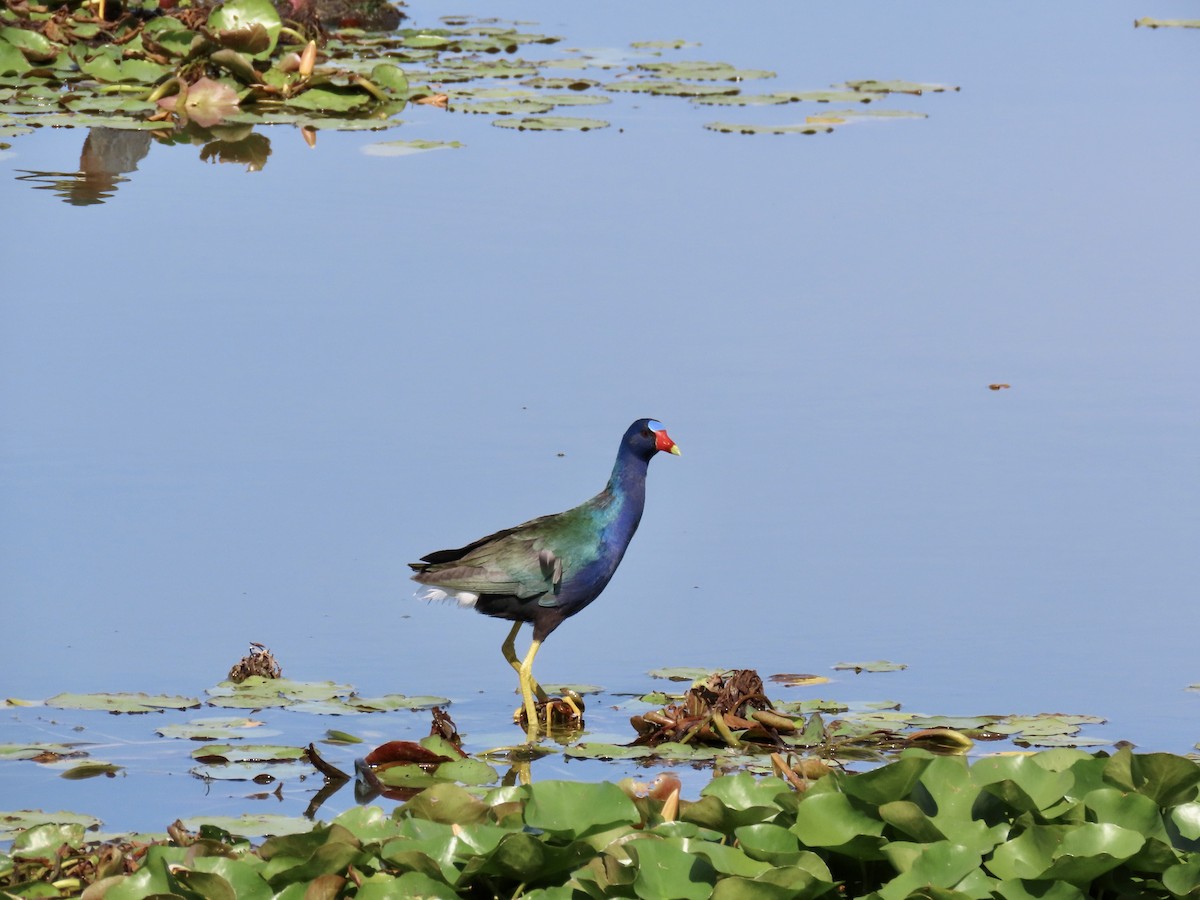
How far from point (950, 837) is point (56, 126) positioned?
1052 centimetres

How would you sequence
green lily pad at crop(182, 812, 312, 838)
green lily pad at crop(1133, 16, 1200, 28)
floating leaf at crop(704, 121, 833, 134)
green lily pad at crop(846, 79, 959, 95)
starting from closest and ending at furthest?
green lily pad at crop(182, 812, 312, 838) → floating leaf at crop(704, 121, 833, 134) → green lily pad at crop(846, 79, 959, 95) → green lily pad at crop(1133, 16, 1200, 28)

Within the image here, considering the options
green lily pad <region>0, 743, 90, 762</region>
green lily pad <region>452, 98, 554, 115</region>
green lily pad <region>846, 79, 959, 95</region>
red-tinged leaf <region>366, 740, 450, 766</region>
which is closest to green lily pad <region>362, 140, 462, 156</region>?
green lily pad <region>452, 98, 554, 115</region>

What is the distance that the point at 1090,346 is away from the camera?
9.49 metres

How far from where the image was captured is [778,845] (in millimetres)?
4039

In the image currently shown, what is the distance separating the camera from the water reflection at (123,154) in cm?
1185

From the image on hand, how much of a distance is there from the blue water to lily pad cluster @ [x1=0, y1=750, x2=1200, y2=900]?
1.02 meters

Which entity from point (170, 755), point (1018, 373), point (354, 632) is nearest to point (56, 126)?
point (1018, 373)

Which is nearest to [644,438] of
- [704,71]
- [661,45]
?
[704,71]

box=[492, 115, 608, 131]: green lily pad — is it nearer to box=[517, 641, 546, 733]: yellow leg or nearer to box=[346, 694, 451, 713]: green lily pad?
box=[517, 641, 546, 733]: yellow leg

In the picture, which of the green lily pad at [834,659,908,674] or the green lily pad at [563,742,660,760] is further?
the green lily pad at [834,659,908,674]

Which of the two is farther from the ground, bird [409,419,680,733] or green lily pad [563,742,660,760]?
bird [409,419,680,733]

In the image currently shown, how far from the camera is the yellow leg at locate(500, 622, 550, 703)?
598 centimetres

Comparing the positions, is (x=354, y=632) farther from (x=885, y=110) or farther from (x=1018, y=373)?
(x=885, y=110)

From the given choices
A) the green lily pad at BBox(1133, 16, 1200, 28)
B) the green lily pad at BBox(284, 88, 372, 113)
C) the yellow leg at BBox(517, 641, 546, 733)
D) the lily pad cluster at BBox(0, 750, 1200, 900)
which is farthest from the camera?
the green lily pad at BBox(1133, 16, 1200, 28)
